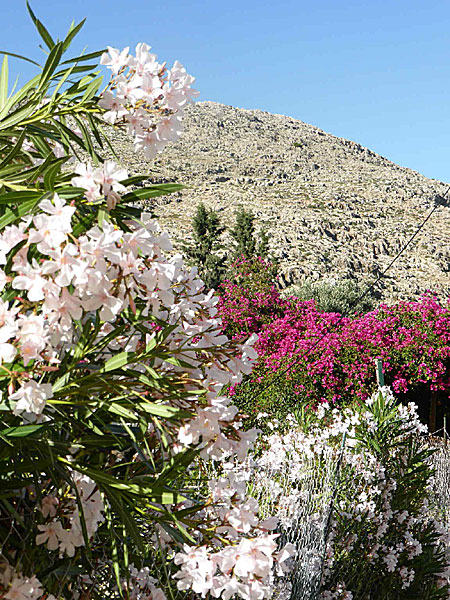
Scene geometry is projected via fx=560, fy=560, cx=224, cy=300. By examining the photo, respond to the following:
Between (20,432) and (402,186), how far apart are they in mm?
47579

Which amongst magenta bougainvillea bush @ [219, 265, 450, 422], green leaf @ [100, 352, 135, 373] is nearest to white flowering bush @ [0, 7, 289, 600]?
green leaf @ [100, 352, 135, 373]

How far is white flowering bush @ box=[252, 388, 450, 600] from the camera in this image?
2508 millimetres

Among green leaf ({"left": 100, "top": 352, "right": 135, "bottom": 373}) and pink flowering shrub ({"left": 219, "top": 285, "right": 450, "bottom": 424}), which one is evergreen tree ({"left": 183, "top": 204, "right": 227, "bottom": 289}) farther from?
green leaf ({"left": 100, "top": 352, "right": 135, "bottom": 373})

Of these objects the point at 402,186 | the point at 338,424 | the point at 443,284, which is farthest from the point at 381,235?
the point at 338,424

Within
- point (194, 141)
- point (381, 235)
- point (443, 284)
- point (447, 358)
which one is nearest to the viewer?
point (447, 358)

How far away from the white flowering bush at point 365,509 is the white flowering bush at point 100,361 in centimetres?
133

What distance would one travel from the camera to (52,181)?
2.73 ft

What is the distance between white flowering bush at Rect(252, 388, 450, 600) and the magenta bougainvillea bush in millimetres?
3404

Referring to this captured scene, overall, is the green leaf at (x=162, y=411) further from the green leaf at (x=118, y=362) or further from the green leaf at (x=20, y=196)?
the green leaf at (x=20, y=196)

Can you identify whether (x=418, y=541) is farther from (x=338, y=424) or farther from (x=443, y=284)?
(x=443, y=284)

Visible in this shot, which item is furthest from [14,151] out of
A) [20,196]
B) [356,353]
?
[356,353]

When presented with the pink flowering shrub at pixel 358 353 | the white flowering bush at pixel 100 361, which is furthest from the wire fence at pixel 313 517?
the pink flowering shrub at pixel 358 353

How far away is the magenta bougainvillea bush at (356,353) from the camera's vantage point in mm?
7410

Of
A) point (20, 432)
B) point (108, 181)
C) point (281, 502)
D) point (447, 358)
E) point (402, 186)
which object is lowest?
point (281, 502)
